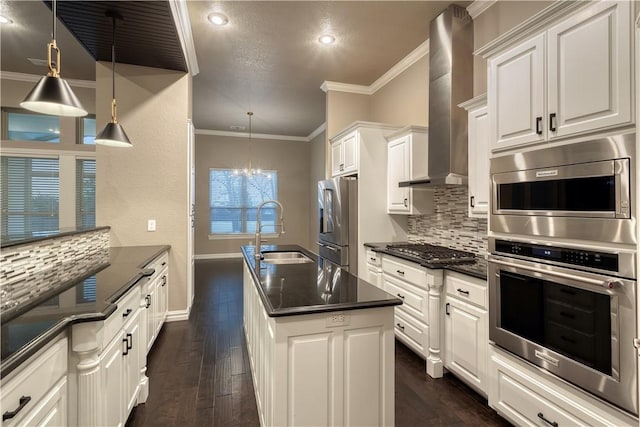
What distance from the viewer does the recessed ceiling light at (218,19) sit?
319 centimetres

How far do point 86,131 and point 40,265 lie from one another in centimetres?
383

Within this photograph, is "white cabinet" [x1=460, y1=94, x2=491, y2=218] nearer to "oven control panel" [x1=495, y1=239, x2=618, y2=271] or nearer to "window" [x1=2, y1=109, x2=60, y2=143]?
"oven control panel" [x1=495, y1=239, x2=618, y2=271]

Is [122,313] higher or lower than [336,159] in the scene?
lower

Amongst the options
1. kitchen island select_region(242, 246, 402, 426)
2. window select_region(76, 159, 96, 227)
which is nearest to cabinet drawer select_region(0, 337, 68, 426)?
kitchen island select_region(242, 246, 402, 426)

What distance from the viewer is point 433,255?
9.35ft

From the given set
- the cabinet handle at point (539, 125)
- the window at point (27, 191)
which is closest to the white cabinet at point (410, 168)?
the cabinet handle at point (539, 125)

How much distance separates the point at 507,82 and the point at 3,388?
2.57 meters

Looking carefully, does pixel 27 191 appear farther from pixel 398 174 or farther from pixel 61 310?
pixel 398 174

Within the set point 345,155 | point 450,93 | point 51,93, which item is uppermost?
point 450,93

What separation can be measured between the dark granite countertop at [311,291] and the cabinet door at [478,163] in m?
1.23

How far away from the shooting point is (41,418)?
111 centimetres

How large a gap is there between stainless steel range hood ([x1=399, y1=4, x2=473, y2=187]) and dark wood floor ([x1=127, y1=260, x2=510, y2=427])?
1.68 metres

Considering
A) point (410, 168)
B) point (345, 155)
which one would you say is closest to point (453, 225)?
point (410, 168)

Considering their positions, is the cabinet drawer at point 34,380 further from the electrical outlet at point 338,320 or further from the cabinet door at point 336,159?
the cabinet door at point 336,159
